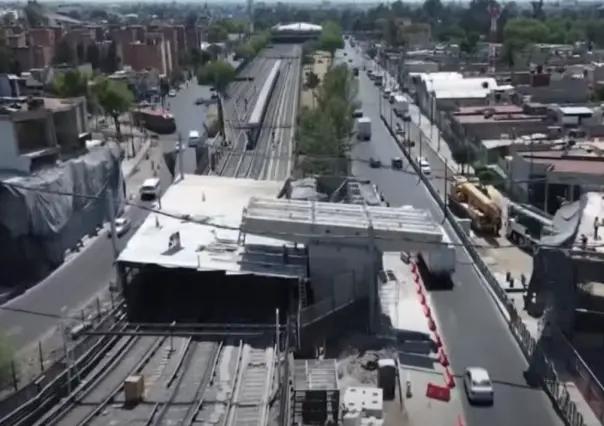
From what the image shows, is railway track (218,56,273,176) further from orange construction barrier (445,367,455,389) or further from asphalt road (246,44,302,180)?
orange construction barrier (445,367,455,389)

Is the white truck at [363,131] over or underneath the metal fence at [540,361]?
over

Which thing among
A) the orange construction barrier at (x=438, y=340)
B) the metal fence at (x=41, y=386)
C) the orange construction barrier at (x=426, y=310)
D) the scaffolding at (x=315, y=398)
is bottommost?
the orange construction barrier at (x=438, y=340)

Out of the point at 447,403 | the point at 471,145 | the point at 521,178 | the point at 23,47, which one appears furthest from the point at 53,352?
the point at 23,47

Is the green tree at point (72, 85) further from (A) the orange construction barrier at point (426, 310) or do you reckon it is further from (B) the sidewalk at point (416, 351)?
(A) the orange construction barrier at point (426, 310)

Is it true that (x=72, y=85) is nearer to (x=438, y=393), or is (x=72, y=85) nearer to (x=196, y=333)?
(x=196, y=333)

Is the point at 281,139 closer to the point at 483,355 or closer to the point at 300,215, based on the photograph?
the point at 300,215

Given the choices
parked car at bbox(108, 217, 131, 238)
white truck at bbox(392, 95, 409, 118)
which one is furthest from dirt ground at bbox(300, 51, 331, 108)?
parked car at bbox(108, 217, 131, 238)

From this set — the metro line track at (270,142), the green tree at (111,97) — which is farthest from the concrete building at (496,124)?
the green tree at (111,97)
